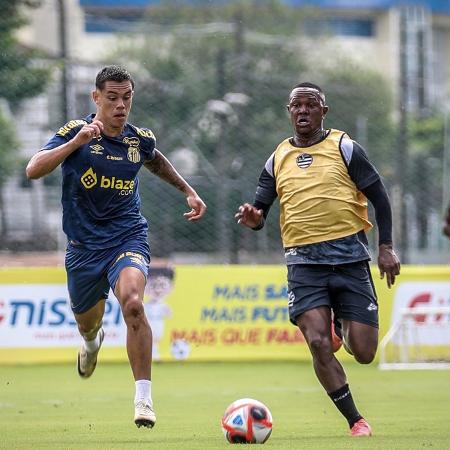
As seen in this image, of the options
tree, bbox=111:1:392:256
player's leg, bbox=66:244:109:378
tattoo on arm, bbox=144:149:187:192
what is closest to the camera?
player's leg, bbox=66:244:109:378

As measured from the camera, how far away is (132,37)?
41594mm

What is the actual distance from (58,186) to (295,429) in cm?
1012

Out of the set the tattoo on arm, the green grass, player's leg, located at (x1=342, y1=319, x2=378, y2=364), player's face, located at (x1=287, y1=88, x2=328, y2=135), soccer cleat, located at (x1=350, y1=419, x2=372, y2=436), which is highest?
player's face, located at (x1=287, y1=88, x2=328, y2=135)

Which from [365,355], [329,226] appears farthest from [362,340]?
[329,226]

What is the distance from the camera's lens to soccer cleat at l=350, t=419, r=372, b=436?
29.3ft

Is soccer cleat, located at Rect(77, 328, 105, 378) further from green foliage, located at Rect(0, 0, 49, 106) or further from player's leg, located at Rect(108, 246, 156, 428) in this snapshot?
green foliage, located at Rect(0, 0, 49, 106)

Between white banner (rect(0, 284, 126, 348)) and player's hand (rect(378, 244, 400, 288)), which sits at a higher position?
player's hand (rect(378, 244, 400, 288))

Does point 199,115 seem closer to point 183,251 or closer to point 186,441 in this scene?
point 183,251

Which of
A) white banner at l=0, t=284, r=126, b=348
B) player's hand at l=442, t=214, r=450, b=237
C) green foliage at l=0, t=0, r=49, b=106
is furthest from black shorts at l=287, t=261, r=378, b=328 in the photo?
green foliage at l=0, t=0, r=49, b=106

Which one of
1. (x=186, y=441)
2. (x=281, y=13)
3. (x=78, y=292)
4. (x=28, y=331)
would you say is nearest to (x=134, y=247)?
(x=78, y=292)

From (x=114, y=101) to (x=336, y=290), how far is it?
6.92ft

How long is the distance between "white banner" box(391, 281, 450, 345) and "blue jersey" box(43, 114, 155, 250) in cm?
853

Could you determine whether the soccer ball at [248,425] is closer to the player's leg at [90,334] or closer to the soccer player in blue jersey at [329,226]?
the soccer player in blue jersey at [329,226]

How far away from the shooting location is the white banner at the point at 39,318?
17141 mm
